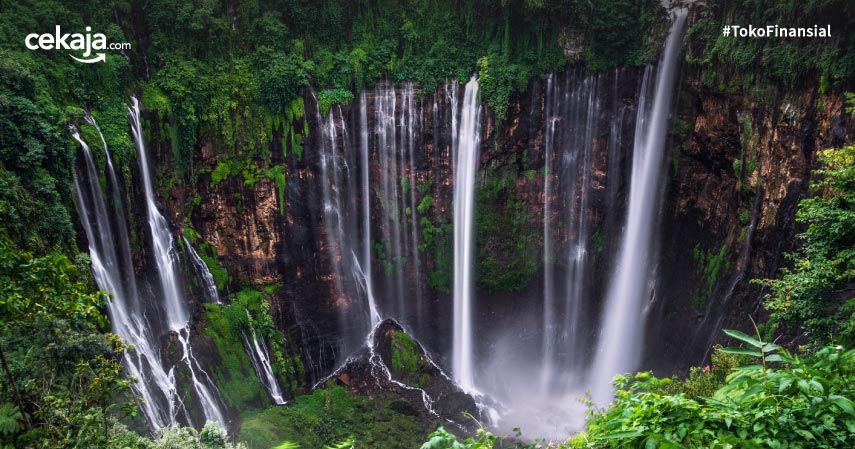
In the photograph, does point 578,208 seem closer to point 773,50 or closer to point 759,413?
point 773,50

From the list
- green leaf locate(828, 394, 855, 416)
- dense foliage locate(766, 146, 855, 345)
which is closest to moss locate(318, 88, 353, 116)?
dense foliage locate(766, 146, 855, 345)

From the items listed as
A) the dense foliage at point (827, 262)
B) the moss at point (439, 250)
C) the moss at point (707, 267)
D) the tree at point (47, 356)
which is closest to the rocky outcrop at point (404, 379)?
the moss at point (439, 250)

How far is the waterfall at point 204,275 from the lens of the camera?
15.0 metres

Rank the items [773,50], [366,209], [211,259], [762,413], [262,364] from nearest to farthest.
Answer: [762,413], [773,50], [262,364], [211,259], [366,209]

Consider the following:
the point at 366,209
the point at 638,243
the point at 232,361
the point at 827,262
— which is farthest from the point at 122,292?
the point at 638,243

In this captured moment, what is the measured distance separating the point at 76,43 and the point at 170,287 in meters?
6.87

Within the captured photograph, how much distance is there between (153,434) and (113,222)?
17.6 ft

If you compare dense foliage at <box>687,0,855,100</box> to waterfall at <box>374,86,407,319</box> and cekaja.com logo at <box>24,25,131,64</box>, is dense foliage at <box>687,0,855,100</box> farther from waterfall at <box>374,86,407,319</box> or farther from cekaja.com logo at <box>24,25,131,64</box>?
cekaja.com logo at <box>24,25,131,64</box>

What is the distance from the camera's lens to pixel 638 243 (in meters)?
15.9

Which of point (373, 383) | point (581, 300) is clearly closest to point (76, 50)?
point (373, 383)

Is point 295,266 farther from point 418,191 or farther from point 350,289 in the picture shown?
point 418,191

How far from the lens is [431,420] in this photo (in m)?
14.6

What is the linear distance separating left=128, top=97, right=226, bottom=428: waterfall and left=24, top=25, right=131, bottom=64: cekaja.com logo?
1.44 m

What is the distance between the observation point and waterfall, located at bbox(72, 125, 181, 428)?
11875 mm
